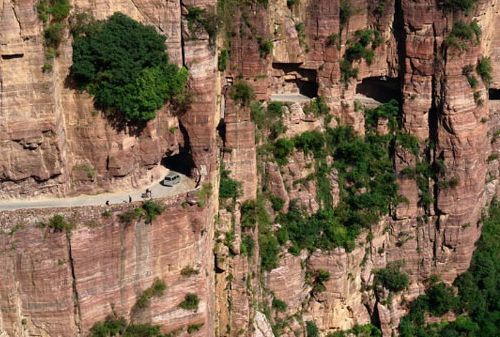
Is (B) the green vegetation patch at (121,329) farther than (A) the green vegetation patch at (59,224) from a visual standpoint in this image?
Yes

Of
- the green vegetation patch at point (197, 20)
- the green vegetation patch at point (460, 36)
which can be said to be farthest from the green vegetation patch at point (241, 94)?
the green vegetation patch at point (460, 36)

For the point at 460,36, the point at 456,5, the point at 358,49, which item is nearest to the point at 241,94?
the point at 358,49

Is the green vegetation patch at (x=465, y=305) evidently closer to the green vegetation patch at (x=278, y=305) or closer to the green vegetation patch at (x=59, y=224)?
the green vegetation patch at (x=278, y=305)

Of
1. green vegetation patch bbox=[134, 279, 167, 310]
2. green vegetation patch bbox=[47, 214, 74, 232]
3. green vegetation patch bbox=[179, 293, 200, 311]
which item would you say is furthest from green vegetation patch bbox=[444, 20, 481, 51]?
green vegetation patch bbox=[47, 214, 74, 232]

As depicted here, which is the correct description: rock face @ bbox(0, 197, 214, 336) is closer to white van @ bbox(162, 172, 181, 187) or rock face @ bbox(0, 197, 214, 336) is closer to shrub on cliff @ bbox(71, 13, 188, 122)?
white van @ bbox(162, 172, 181, 187)

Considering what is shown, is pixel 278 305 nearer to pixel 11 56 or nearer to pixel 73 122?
pixel 73 122

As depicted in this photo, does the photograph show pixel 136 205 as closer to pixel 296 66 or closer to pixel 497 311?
pixel 296 66

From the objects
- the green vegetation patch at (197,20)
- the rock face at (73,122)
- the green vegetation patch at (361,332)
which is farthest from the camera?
the green vegetation patch at (361,332)
